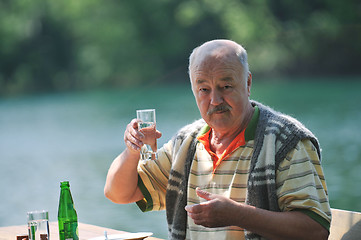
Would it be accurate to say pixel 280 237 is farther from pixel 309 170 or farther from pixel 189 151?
pixel 189 151

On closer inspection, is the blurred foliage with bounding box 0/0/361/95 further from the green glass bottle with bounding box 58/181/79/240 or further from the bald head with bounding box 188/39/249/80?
the green glass bottle with bounding box 58/181/79/240

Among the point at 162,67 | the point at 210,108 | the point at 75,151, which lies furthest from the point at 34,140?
the point at 210,108

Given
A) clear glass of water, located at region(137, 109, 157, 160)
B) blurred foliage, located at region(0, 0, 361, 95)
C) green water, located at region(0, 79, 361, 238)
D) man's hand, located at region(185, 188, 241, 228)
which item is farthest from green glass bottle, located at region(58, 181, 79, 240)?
blurred foliage, located at region(0, 0, 361, 95)

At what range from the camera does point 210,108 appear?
215 centimetres

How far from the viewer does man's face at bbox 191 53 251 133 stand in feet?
6.91

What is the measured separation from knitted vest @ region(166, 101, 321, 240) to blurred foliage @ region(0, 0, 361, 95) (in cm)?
2682

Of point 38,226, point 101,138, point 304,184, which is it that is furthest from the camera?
point 101,138

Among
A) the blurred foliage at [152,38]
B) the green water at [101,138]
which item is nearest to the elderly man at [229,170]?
the green water at [101,138]

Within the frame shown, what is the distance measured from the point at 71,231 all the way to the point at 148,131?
1.45 ft

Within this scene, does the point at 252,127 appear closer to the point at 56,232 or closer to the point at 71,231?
the point at 71,231

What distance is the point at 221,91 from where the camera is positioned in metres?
2.13

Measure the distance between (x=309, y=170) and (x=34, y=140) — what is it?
17507 millimetres

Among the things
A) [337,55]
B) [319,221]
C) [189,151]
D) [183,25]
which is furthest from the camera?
[183,25]

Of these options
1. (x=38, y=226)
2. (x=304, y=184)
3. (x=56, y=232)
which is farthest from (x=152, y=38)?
(x=304, y=184)
